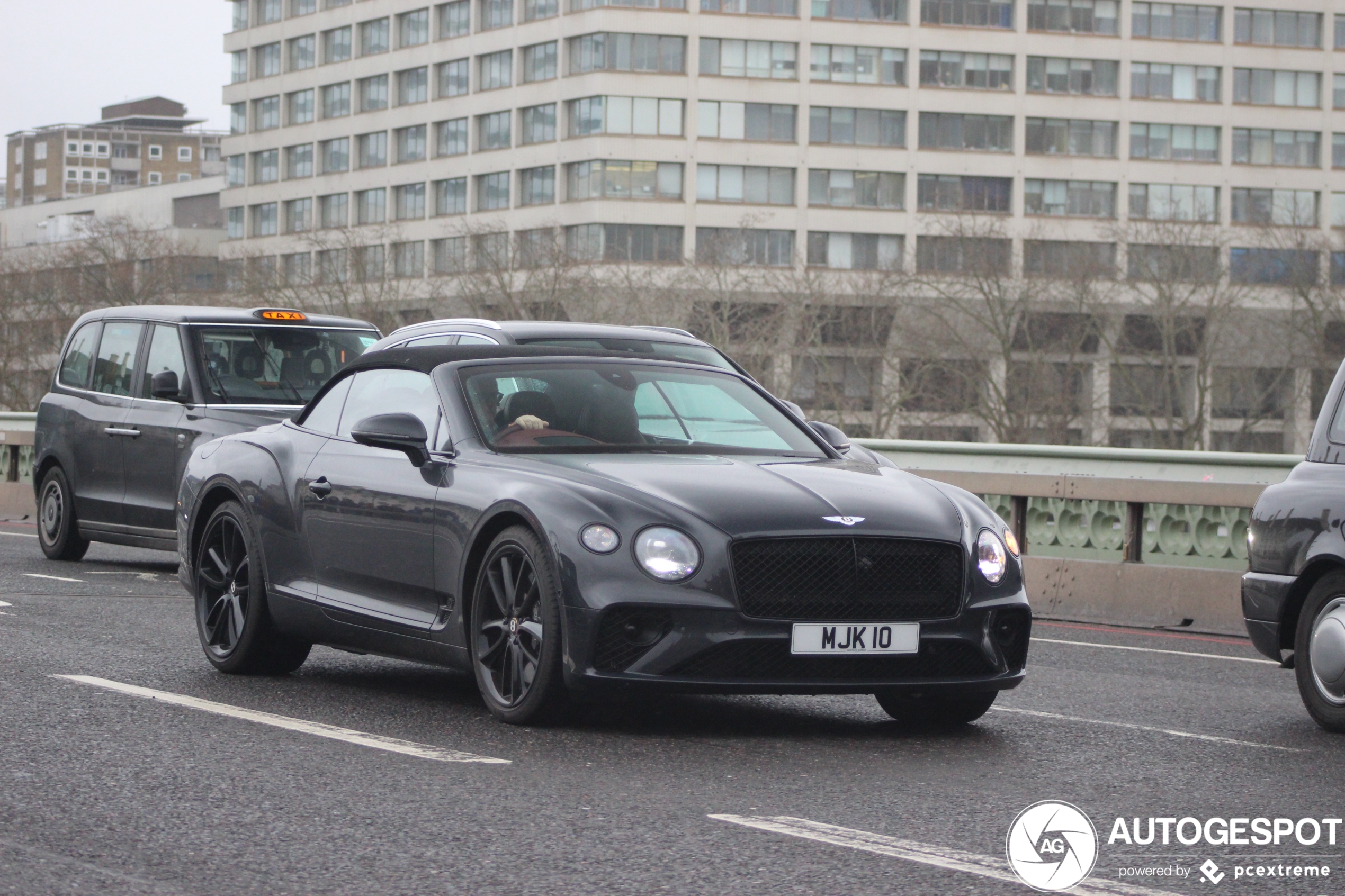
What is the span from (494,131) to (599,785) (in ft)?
320

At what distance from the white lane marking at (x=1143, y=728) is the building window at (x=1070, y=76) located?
9398 centimetres

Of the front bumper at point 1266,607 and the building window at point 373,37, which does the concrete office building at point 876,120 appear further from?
the front bumper at point 1266,607

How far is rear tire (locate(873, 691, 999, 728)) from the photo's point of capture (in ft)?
26.1

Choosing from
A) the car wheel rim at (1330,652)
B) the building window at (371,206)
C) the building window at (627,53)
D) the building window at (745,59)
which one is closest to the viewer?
the car wheel rim at (1330,652)

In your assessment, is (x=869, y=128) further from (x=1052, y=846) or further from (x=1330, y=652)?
(x=1052, y=846)

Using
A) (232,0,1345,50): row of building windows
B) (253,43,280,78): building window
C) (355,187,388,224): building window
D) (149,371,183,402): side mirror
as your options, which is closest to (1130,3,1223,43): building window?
(232,0,1345,50): row of building windows

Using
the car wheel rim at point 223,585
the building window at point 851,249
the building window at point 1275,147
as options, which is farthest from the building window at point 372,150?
the car wheel rim at point 223,585

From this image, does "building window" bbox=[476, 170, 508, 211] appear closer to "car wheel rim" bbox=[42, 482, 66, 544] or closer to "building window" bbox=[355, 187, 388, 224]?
"building window" bbox=[355, 187, 388, 224]

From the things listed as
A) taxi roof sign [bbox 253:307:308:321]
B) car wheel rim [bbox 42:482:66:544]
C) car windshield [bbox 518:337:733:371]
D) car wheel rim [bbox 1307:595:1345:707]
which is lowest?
car wheel rim [bbox 42:482:66:544]

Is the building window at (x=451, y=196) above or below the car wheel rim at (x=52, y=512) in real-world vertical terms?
above

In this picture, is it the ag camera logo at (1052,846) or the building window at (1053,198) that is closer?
the ag camera logo at (1052,846)

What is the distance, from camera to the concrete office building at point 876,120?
317 ft

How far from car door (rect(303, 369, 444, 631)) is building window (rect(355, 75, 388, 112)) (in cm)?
10221

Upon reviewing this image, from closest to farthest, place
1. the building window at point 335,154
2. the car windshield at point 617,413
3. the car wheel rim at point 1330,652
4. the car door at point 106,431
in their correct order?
the car wheel rim at point 1330,652 → the car windshield at point 617,413 → the car door at point 106,431 → the building window at point 335,154
